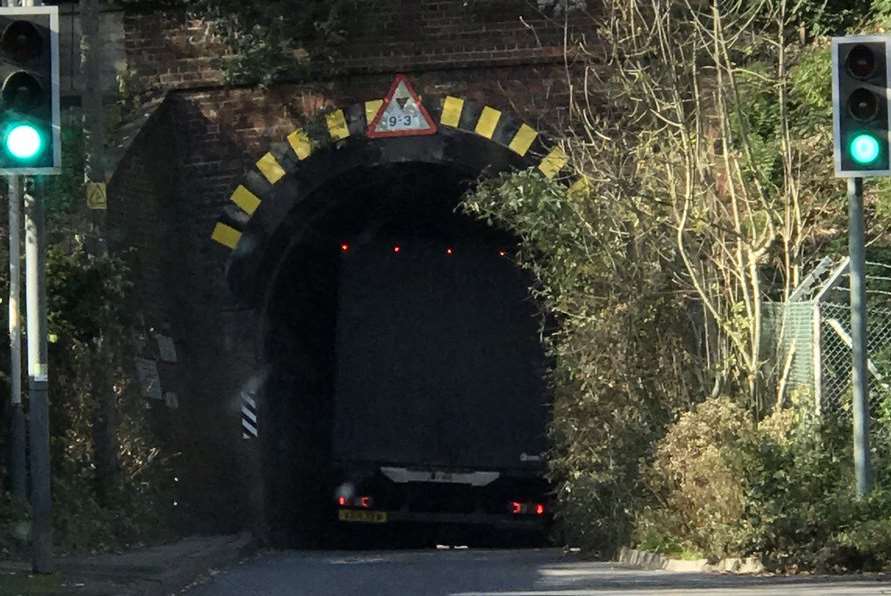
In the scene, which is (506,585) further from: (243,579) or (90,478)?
(90,478)

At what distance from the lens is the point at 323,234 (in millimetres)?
24516

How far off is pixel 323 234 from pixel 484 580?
1052 centimetres

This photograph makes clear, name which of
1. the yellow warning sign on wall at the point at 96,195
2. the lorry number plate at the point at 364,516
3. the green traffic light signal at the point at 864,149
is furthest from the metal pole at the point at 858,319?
the lorry number plate at the point at 364,516

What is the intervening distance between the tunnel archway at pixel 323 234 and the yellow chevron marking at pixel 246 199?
1 centimetres

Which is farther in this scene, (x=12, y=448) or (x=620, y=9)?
(x=620, y=9)

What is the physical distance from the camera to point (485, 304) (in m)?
23.8

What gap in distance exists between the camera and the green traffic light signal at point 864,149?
1248 centimetres

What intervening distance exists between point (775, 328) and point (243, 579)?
545cm

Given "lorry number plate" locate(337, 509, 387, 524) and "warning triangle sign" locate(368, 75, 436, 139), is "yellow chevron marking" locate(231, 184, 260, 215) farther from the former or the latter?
"lorry number plate" locate(337, 509, 387, 524)

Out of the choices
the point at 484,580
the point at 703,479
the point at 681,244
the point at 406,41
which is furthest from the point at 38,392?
the point at 406,41

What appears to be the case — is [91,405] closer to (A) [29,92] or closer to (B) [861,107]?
(A) [29,92]

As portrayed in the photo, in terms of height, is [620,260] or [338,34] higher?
[338,34]

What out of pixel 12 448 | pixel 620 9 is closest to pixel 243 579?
pixel 12 448

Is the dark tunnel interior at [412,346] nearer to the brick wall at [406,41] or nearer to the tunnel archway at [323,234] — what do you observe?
the tunnel archway at [323,234]
